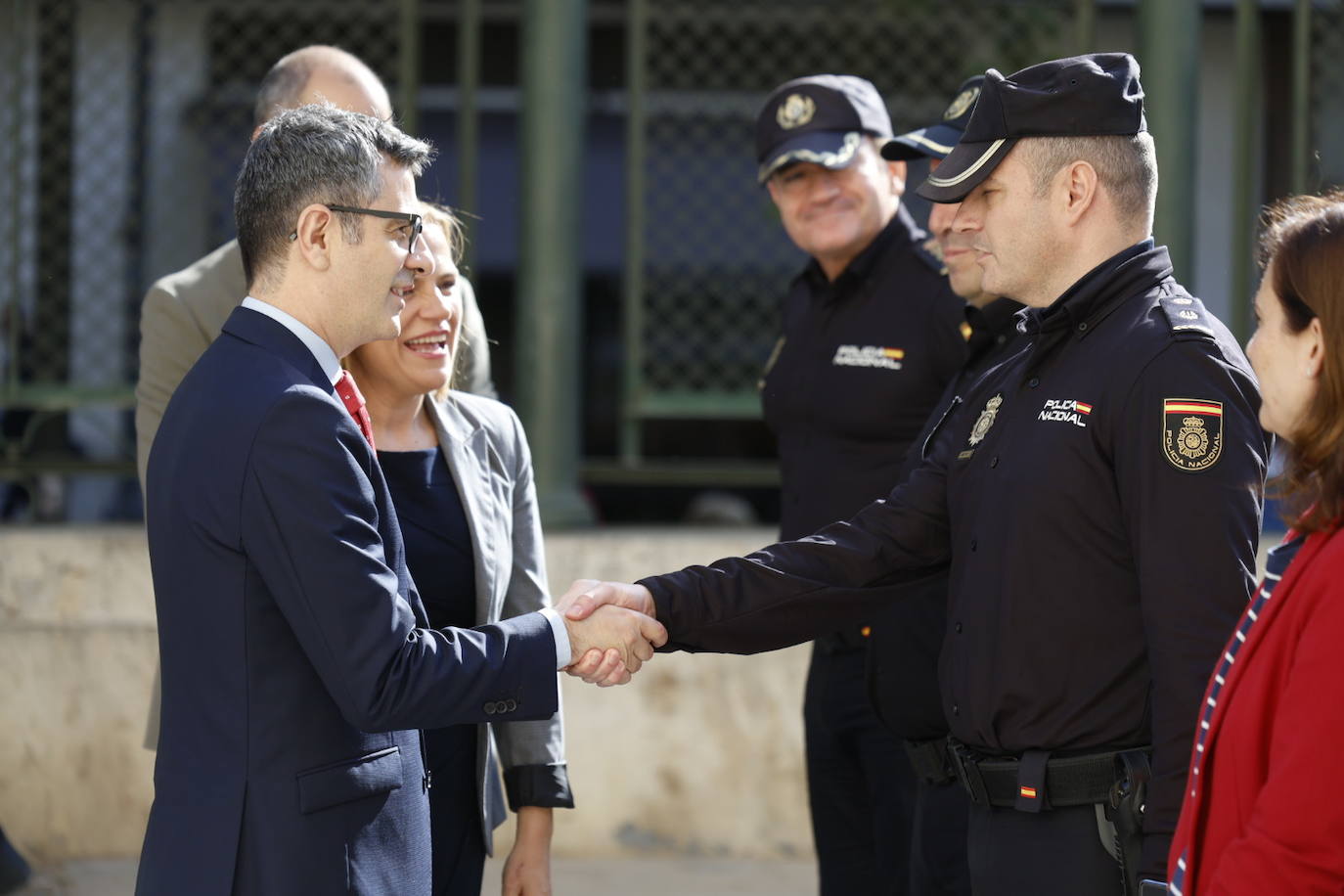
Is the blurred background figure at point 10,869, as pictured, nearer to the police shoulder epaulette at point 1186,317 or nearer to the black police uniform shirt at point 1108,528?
the black police uniform shirt at point 1108,528

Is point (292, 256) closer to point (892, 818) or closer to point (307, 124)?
point (307, 124)

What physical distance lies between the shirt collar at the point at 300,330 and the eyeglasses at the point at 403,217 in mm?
104

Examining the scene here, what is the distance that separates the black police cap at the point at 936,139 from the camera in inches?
135

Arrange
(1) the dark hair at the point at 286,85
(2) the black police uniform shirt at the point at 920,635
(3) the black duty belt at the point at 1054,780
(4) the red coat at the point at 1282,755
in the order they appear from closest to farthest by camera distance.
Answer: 1. (4) the red coat at the point at 1282,755
2. (3) the black duty belt at the point at 1054,780
3. (2) the black police uniform shirt at the point at 920,635
4. (1) the dark hair at the point at 286,85

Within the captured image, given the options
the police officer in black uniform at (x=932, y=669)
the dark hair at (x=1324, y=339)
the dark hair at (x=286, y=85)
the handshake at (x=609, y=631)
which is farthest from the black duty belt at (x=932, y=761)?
the dark hair at (x=286, y=85)

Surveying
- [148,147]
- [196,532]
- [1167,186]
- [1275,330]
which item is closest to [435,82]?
[148,147]

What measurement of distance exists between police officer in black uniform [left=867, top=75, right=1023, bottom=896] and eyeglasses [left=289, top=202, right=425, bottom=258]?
1.01 m

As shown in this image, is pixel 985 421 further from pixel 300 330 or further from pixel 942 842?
pixel 300 330

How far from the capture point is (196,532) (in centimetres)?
210

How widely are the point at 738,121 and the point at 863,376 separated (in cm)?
253

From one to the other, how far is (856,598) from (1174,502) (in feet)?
2.48

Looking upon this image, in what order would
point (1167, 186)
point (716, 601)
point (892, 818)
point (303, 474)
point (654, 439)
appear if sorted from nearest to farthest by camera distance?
1. point (303, 474)
2. point (716, 601)
3. point (892, 818)
4. point (1167, 186)
5. point (654, 439)

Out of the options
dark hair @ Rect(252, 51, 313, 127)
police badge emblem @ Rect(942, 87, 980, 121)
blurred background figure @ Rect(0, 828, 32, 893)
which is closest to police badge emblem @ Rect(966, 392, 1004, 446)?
police badge emblem @ Rect(942, 87, 980, 121)

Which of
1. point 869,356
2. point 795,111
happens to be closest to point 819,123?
point 795,111
